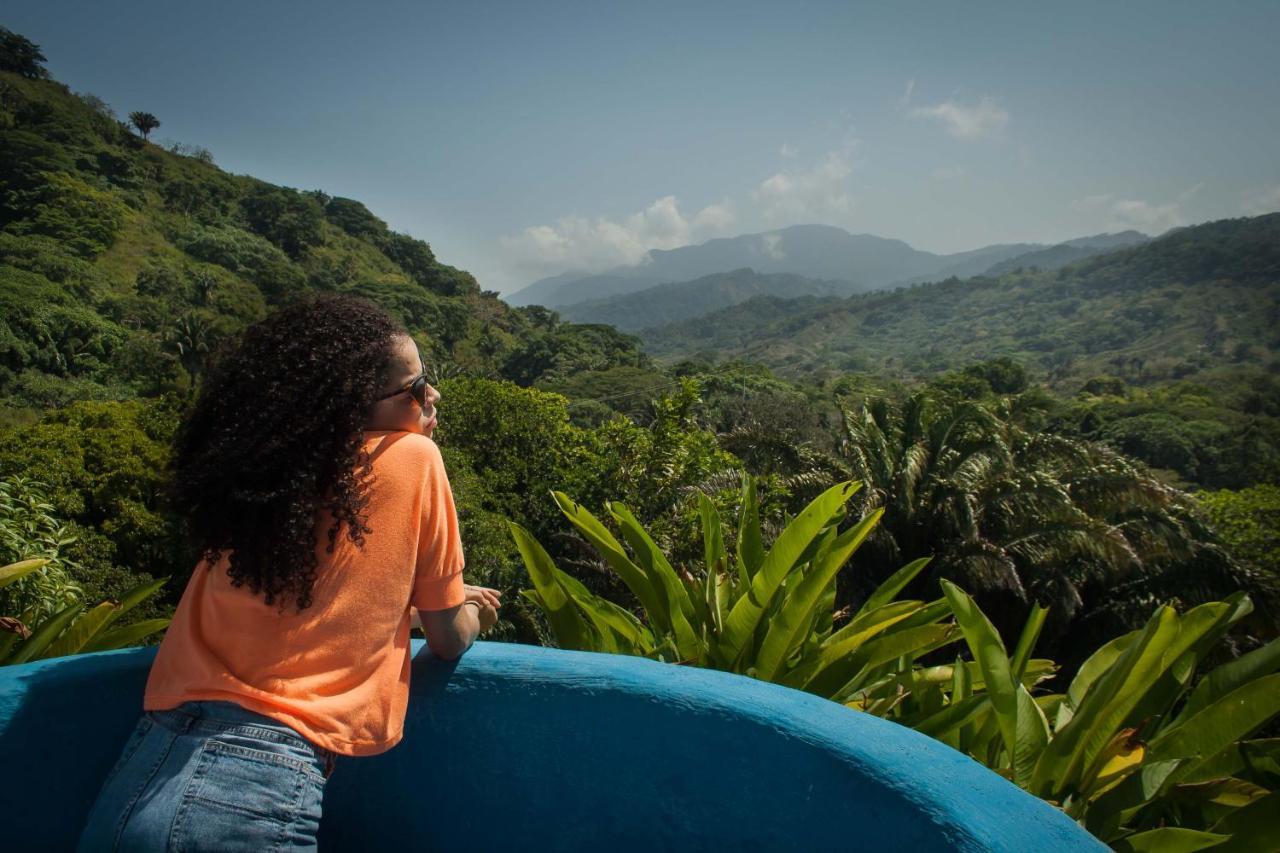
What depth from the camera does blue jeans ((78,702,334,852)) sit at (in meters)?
1.02

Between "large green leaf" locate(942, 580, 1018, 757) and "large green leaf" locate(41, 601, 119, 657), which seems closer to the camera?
"large green leaf" locate(942, 580, 1018, 757)

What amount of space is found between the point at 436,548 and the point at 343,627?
0.61 feet

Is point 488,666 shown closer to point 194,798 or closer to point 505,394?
point 194,798

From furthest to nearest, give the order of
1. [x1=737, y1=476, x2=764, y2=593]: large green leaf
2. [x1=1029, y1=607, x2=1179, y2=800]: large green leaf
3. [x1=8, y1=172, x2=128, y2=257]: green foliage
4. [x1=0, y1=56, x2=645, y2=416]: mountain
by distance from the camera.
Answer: [x1=8, y1=172, x2=128, y2=257]: green foliage < [x1=0, y1=56, x2=645, y2=416]: mountain < [x1=737, y1=476, x2=764, y2=593]: large green leaf < [x1=1029, y1=607, x2=1179, y2=800]: large green leaf

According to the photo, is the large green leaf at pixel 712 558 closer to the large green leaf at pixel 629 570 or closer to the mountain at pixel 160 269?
the large green leaf at pixel 629 570

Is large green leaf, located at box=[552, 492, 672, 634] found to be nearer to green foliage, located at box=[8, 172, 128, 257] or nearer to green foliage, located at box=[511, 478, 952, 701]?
green foliage, located at box=[511, 478, 952, 701]

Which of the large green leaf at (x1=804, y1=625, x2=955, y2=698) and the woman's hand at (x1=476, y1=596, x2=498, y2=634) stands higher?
the woman's hand at (x1=476, y1=596, x2=498, y2=634)

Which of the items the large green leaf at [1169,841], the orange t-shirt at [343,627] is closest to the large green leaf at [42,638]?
the orange t-shirt at [343,627]

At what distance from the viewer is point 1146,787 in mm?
1372


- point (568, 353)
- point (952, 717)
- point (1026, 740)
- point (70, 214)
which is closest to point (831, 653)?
point (952, 717)

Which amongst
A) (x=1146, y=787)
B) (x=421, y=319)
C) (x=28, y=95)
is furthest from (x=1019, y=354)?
(x=1146, y=787)

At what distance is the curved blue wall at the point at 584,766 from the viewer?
41.8 inches

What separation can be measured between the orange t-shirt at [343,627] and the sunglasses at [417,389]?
0.11 meters

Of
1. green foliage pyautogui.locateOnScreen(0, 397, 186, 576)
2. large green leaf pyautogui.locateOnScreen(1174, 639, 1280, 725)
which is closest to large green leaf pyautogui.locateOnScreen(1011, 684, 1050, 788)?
large green leaf pyautogui.locateOnScreen(1174, 639, 1280, 725)
